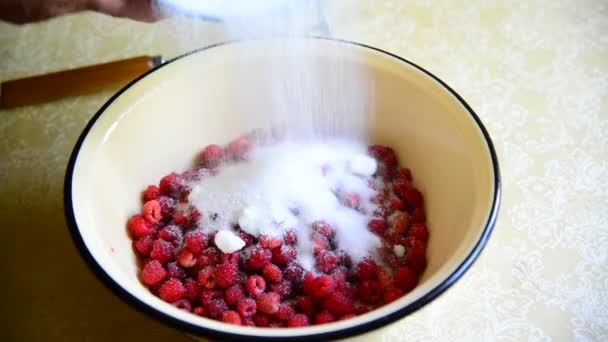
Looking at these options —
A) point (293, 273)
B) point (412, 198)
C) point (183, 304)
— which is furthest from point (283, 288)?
point (412, 198)

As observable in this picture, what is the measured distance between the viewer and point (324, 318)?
0.60 m

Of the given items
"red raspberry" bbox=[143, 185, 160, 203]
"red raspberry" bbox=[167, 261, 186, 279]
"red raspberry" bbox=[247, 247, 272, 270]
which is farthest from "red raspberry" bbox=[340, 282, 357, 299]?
"red raspberry" bbox=[143, 185, 160, 203]

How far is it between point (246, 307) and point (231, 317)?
0.02 m

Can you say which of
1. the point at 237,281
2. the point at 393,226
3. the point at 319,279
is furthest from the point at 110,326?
the point at 393,226

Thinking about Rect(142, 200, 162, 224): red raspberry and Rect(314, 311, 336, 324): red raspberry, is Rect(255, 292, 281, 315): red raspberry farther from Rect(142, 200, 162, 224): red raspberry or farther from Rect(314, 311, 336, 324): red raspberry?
Rect(142, 200, 162, 224): red raspberry

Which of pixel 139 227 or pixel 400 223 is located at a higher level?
pixel 400 223

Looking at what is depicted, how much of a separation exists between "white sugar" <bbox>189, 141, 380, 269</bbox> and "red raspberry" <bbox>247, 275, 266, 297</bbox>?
61 mm

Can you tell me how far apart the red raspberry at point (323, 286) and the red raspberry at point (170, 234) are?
8.1 inches

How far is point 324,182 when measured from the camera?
0.77m

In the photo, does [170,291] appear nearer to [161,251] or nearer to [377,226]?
[161,251]

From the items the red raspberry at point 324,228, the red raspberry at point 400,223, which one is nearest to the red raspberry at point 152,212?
the red raspberry at point 324,228

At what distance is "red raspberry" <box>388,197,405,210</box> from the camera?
730 mm

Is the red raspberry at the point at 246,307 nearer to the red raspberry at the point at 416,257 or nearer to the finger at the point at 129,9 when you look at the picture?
the red raspberry at the point at 416,257

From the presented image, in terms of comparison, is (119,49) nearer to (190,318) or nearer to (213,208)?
(213,208)
